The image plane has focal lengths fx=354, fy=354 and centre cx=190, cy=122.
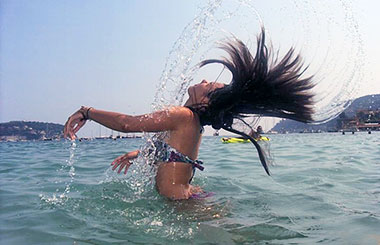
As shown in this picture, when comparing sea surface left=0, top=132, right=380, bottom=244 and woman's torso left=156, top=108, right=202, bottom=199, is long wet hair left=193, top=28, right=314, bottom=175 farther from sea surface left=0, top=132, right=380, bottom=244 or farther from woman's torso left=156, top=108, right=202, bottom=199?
sea surface left=0, top=132, right=380, bottom=244

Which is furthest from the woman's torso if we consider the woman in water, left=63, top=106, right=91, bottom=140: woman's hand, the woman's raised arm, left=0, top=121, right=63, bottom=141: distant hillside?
left=0, top=121, right=63, bottom=141: distant hillside

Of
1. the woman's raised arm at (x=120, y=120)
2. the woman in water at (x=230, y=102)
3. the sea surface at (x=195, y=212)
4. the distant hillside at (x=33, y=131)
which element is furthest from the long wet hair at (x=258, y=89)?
the distant hillside at (x=33, y=131)

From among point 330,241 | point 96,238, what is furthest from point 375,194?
point 96,238

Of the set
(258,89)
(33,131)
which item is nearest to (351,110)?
(258,89)

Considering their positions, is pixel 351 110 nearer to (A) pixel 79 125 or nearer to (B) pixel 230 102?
(B) pixel 230 102

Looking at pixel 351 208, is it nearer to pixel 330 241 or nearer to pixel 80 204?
pixel 330 241

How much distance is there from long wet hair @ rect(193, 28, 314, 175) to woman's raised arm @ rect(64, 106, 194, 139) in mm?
539

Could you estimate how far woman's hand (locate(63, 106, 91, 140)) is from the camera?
151 inches

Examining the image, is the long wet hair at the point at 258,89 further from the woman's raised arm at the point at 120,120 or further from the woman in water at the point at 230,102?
the woman's raised arm at the point at 120,120

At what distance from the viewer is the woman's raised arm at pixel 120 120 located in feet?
12.7

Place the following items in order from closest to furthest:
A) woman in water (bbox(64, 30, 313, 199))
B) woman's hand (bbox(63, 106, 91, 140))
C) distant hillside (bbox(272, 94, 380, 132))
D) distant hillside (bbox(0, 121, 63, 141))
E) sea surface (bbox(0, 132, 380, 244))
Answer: sea surface (bbox(0, 132, 380, 244)), woman's hand (bbox(63, 106, 91, 140)), woman in water (bbox(64, 30, 313, 199)), distant hillside (bbox(272, 94, 380, 132)), distant hillside (bbox(0, 121, 63, 141))

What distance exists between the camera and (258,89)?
4.32 metres

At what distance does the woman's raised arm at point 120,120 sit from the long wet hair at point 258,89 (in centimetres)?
54

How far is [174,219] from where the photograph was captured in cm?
388
